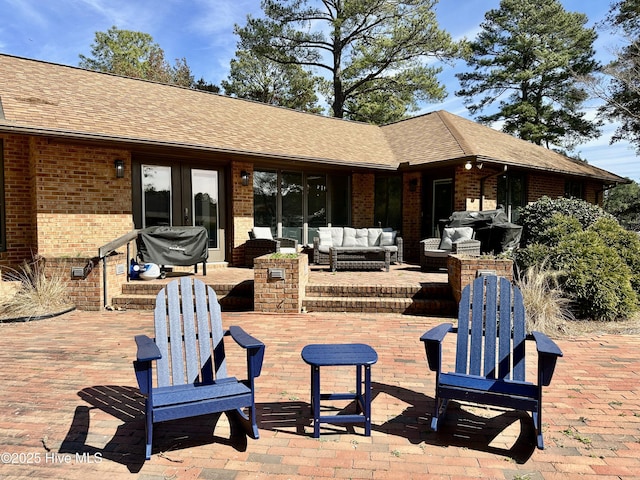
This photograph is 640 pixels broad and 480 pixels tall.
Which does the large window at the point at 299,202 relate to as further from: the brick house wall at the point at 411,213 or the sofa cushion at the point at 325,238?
the brick house wall at the point at 411,213

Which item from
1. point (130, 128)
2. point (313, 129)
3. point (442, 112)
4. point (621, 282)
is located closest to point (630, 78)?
point (442, 112)

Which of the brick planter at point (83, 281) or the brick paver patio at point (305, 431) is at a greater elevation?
the brick planter at point (83, 281)

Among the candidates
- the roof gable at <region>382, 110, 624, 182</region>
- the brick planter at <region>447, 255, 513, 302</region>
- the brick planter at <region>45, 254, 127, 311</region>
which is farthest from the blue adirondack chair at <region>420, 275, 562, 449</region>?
the roof gable at <region>382, 110, 624, 182</region>

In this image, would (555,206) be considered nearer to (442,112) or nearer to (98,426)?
(442,112)

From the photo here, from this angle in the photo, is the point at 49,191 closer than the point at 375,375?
No

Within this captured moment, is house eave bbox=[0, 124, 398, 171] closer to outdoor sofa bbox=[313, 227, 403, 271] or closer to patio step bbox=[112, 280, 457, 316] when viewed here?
outdoor sofa bbox=[313, 227, 403, 271]

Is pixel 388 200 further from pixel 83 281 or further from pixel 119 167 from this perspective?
pixel 83 281

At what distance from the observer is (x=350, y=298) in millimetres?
6723

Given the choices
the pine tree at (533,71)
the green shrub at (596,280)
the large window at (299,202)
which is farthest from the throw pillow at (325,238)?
the pine tree at (533,71)

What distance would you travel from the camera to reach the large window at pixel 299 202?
34.9 feet

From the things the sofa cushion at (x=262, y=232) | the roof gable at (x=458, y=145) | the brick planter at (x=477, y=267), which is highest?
the roof gable at (x=458, y=145)

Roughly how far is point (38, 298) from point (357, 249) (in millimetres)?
5734

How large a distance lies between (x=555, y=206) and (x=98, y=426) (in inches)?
357

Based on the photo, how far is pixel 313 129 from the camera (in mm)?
12961
